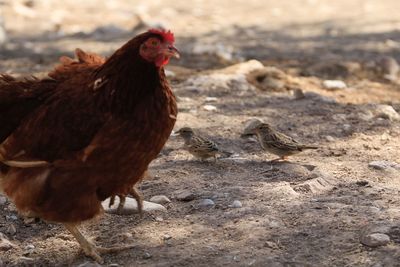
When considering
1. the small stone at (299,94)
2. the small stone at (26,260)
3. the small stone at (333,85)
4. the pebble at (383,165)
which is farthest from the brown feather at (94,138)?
the small stone at (333,85)

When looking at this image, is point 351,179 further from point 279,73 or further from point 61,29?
point 61,29

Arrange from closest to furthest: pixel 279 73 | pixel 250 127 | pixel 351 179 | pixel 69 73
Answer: pixel 69 73, pixel 351 179, pixel 250 127, pixel 279 73

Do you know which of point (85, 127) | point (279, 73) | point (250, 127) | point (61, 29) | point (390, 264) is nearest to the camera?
point (390, 264)

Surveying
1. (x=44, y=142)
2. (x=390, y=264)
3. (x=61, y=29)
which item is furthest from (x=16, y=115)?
(x=61, y=29)

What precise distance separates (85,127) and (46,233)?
1.08 metres

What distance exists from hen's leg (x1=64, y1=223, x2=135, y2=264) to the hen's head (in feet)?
4.01

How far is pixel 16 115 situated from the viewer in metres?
5.09

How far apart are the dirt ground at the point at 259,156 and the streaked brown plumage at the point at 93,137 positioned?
0.44 m

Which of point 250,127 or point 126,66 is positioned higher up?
point 126,66

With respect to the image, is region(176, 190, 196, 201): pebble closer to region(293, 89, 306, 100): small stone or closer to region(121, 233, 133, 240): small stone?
region(121, 233, 133, 240): small stone

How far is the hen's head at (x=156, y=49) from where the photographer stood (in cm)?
487

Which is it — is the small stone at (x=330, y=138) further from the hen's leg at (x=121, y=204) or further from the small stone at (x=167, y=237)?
the small stone at (x=167, y=237)

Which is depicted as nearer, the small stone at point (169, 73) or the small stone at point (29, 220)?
the small stone at point (29, 220)

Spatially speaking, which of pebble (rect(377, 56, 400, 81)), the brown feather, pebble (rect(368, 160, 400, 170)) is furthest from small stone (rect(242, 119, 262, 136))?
pebble (rect(377, 56, 400, 81))
